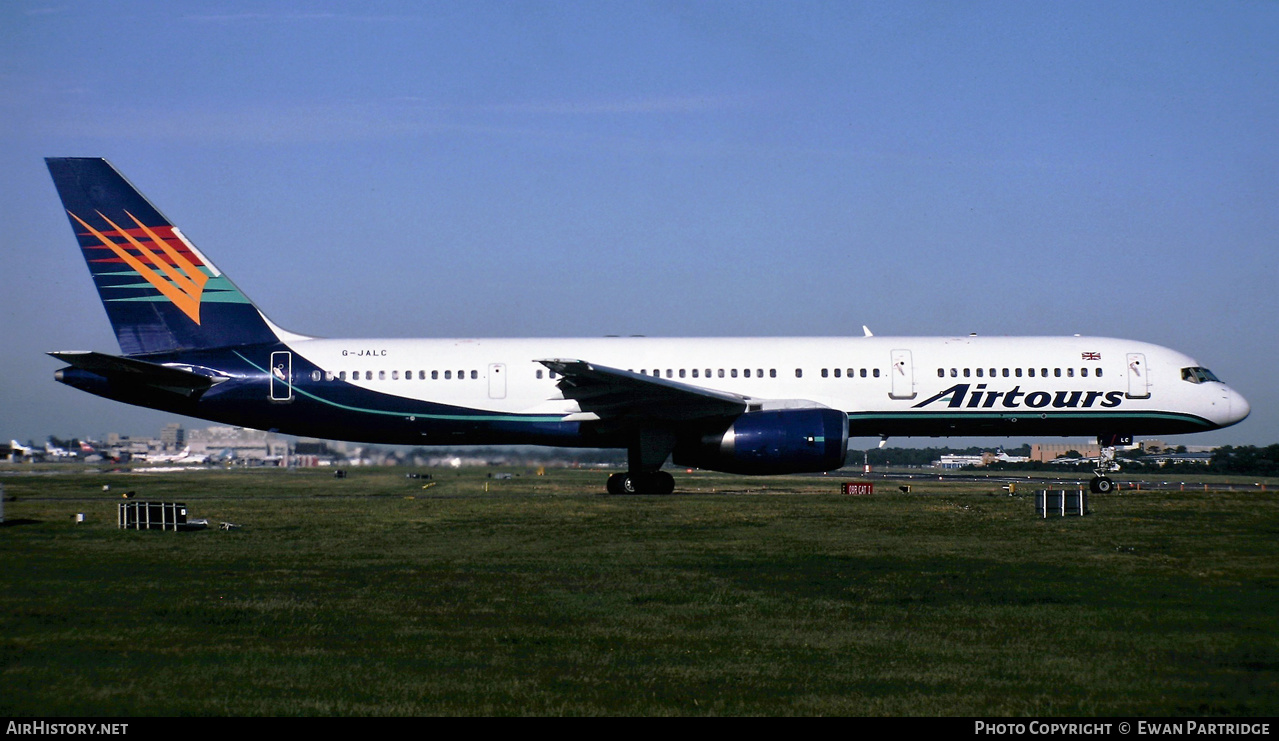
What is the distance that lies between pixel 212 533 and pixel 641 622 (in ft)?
37.3

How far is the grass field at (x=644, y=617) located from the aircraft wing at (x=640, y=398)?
17.3 ft

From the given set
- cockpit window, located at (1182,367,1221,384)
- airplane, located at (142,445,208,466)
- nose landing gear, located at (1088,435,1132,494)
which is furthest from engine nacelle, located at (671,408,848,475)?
airplane, located at (142,445,208,466)

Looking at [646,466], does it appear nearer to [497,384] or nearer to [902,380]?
[497,384]

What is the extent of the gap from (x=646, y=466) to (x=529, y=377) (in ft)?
12.1

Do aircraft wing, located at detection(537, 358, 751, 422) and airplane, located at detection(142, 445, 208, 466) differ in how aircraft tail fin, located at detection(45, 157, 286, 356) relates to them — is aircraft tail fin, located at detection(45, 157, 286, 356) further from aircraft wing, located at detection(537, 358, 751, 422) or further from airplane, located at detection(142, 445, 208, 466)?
airplane, located at detection(142, 445, 208, 466)

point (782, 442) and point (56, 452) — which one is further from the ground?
point (782, 442)

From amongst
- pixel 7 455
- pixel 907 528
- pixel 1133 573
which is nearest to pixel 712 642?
pixel 1133 573

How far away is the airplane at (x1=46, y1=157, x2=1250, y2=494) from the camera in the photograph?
2747cm

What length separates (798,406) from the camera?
27.1m

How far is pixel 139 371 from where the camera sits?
2641 centimetres

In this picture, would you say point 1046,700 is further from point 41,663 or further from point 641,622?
point 41,663

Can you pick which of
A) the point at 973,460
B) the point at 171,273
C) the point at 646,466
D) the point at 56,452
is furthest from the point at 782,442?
the point at 973,460

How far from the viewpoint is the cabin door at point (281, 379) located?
91.8ft

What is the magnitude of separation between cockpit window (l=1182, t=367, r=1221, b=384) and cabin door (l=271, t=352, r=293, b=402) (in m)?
22.9
